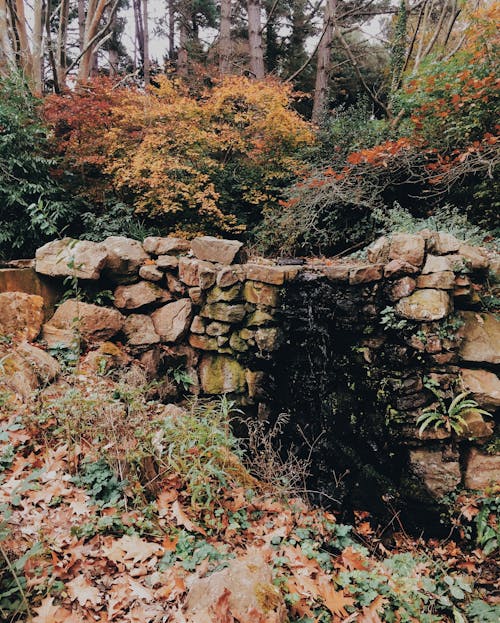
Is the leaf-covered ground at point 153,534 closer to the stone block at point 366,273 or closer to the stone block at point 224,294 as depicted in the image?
the stone block at point 224,294

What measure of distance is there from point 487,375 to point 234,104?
7111 millimetres

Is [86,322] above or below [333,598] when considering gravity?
above

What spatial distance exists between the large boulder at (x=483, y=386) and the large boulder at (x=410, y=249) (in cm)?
139

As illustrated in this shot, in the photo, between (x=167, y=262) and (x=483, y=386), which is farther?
(x=167, y=262)

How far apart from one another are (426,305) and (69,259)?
452 centimetres

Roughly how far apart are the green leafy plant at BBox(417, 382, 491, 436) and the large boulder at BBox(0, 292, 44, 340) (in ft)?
15.2

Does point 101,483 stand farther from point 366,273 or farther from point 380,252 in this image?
point 380,252

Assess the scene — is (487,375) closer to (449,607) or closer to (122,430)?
(449,607)

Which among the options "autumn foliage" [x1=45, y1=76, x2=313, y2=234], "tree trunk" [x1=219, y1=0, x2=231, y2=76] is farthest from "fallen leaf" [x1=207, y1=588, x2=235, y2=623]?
"tree trunk" [x1=219, y1=0, x2=231, y2=76]

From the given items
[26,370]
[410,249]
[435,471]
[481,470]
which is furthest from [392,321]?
[26,370]

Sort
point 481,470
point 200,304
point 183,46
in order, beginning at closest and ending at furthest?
1. point 481,470
2. point 200,304
3. point 183,46

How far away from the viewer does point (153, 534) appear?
2240mm

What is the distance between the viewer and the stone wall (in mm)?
4023

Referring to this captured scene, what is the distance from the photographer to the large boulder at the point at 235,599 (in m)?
1.66
